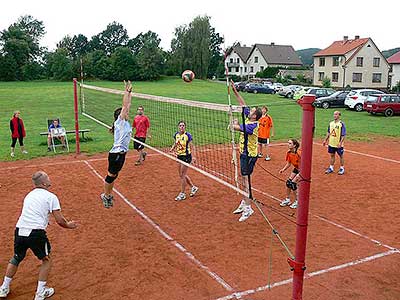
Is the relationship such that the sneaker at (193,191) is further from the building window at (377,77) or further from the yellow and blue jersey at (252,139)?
the building window at (377,77)

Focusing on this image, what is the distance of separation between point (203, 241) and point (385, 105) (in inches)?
1007

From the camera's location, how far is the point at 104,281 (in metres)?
6.43

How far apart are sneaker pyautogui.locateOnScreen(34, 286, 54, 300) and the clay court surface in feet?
0.29

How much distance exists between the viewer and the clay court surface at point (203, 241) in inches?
246

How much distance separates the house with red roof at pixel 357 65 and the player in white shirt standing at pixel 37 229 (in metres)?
62.0

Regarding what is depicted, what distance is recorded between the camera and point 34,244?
5.75 meters

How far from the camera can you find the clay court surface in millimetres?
6250

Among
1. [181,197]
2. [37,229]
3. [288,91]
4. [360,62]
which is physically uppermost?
[360,62]

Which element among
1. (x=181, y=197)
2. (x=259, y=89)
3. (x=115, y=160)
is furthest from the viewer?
(x=259, y=89)

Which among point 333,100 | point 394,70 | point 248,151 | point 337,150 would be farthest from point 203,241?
point 394,70

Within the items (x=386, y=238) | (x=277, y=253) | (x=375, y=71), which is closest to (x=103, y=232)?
(x=277, y=253)

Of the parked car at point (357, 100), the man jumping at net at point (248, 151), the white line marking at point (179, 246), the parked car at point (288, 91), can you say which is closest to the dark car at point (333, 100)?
the parked car at point (357, 100)

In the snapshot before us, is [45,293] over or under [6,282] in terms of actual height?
under

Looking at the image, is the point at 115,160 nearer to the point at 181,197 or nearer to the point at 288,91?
the point at 181,197
